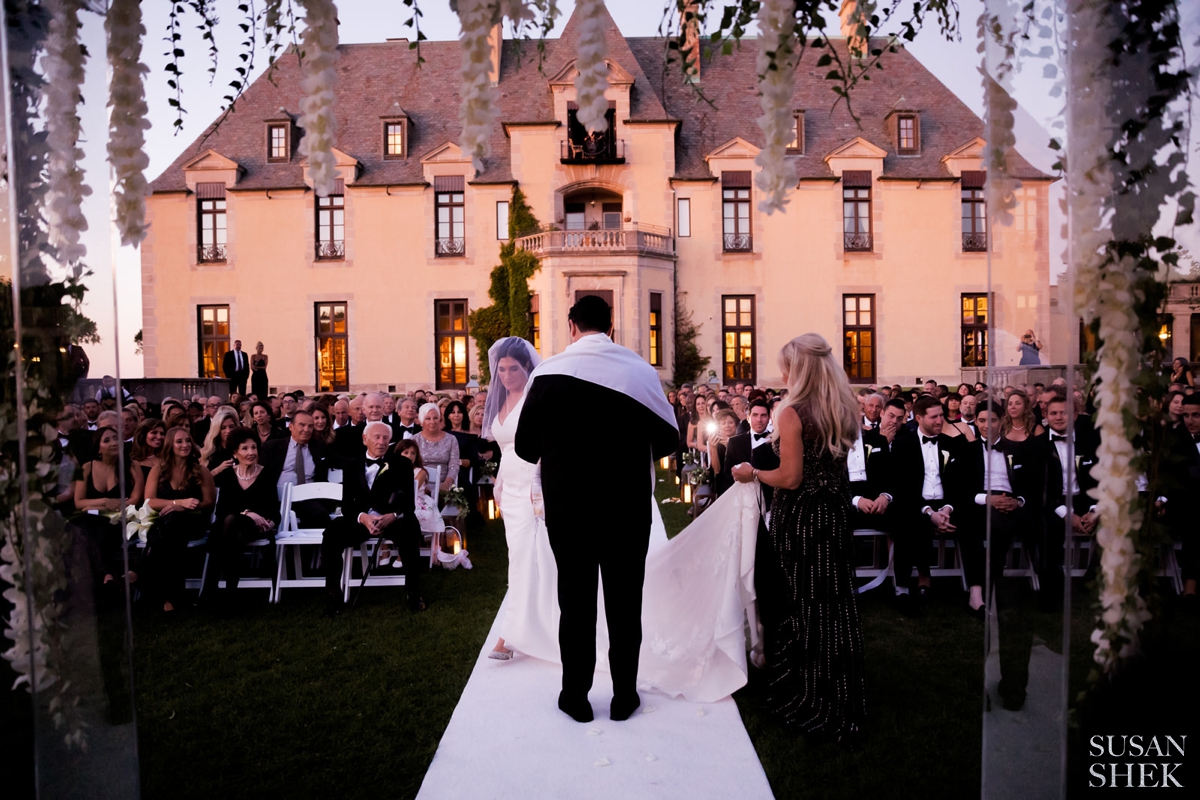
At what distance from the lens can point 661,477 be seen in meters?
14.6

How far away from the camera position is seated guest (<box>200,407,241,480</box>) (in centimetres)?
690

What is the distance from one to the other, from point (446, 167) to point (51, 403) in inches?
1003

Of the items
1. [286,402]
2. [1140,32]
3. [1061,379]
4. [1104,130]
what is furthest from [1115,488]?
[286,402]

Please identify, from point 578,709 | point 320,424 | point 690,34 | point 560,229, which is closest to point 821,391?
point 690,34

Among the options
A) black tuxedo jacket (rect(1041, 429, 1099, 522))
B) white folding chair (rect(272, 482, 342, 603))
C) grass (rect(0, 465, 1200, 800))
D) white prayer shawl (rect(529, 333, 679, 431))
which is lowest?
grass (rect(0, 465, 1200, 800))

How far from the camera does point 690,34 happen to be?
259cm

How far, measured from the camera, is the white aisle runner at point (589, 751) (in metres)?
3.27

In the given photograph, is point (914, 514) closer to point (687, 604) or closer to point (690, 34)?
point (687, 604)

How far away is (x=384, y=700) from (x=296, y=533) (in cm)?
274

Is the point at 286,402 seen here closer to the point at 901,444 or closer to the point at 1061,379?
the point at 901,444

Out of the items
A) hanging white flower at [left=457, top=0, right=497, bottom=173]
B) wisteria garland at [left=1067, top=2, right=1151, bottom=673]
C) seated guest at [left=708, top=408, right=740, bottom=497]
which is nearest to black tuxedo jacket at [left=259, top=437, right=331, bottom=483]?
seated guest at [left=708, top=408, right=740, bottom=497]

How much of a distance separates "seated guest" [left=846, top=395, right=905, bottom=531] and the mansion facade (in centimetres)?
1933

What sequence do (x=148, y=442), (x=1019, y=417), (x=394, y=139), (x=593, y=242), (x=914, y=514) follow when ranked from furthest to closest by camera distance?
(x=394, y=139)
(x=593, y=242)
(x=148, y=442)
(x=914, y=514)
(x=1019, y=417)

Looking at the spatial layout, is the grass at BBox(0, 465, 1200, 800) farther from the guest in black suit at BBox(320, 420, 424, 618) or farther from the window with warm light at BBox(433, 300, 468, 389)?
the window with warm light at BBox(433, 300, 468, 389)
